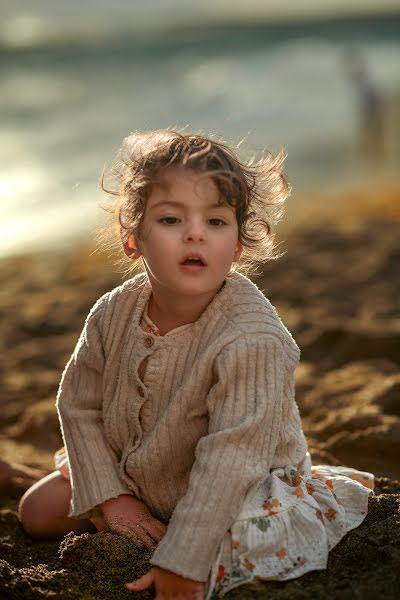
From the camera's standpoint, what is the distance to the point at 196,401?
215 centimetres

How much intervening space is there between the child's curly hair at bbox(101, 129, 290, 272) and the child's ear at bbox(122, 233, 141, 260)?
0.01 metres

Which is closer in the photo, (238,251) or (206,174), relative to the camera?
(206,174)

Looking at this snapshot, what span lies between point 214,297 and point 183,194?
31 cm

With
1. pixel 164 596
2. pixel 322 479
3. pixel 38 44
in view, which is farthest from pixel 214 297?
pixel 38 44

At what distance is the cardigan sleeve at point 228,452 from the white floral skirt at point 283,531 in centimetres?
3

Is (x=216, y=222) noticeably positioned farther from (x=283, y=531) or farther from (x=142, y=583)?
(x=142, y=583)

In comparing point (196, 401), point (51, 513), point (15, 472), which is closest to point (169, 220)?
point (196, 401)

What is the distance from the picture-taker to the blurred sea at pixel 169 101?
7.87 m

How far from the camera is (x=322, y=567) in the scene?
2.02 m

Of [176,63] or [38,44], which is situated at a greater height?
[38,44]

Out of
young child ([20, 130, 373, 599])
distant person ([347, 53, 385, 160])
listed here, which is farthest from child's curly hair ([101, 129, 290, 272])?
distant person ([347, 53, 385, 160])

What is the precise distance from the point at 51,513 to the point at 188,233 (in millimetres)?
1039

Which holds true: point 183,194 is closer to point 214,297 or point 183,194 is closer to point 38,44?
point 214,297

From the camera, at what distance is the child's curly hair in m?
2.12
